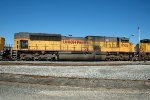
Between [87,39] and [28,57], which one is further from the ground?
[87,39]

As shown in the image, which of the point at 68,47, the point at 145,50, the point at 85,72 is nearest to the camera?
the point at 85,72

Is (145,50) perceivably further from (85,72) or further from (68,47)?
(85,72)

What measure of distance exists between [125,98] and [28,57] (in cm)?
1962

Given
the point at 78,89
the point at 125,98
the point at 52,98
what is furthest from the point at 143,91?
the point at 52,98

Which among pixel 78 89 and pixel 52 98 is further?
pixel 78 89


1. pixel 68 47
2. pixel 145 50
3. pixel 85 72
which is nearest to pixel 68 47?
pixel 68 47

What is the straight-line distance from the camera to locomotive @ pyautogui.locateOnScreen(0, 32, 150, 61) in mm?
24875

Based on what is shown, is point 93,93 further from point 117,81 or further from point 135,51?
point 135,51

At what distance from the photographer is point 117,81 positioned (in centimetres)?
791

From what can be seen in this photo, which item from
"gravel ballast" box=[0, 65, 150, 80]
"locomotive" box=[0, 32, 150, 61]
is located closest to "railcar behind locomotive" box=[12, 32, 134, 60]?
"locomotive" box=[0, 32, 150, 61]

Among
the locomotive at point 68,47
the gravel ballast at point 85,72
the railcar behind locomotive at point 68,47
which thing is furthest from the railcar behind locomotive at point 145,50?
the gravel ballast at point 85,72

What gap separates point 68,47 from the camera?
88.6 feet

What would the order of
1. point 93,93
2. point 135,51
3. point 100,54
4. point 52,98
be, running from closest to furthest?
point 52,98 → point 93,93 → point 100,54 → point 135,51

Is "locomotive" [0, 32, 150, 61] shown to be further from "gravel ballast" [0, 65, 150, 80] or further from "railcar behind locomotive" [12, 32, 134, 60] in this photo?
"gravel ballast" [0, 65, 150, 80]
